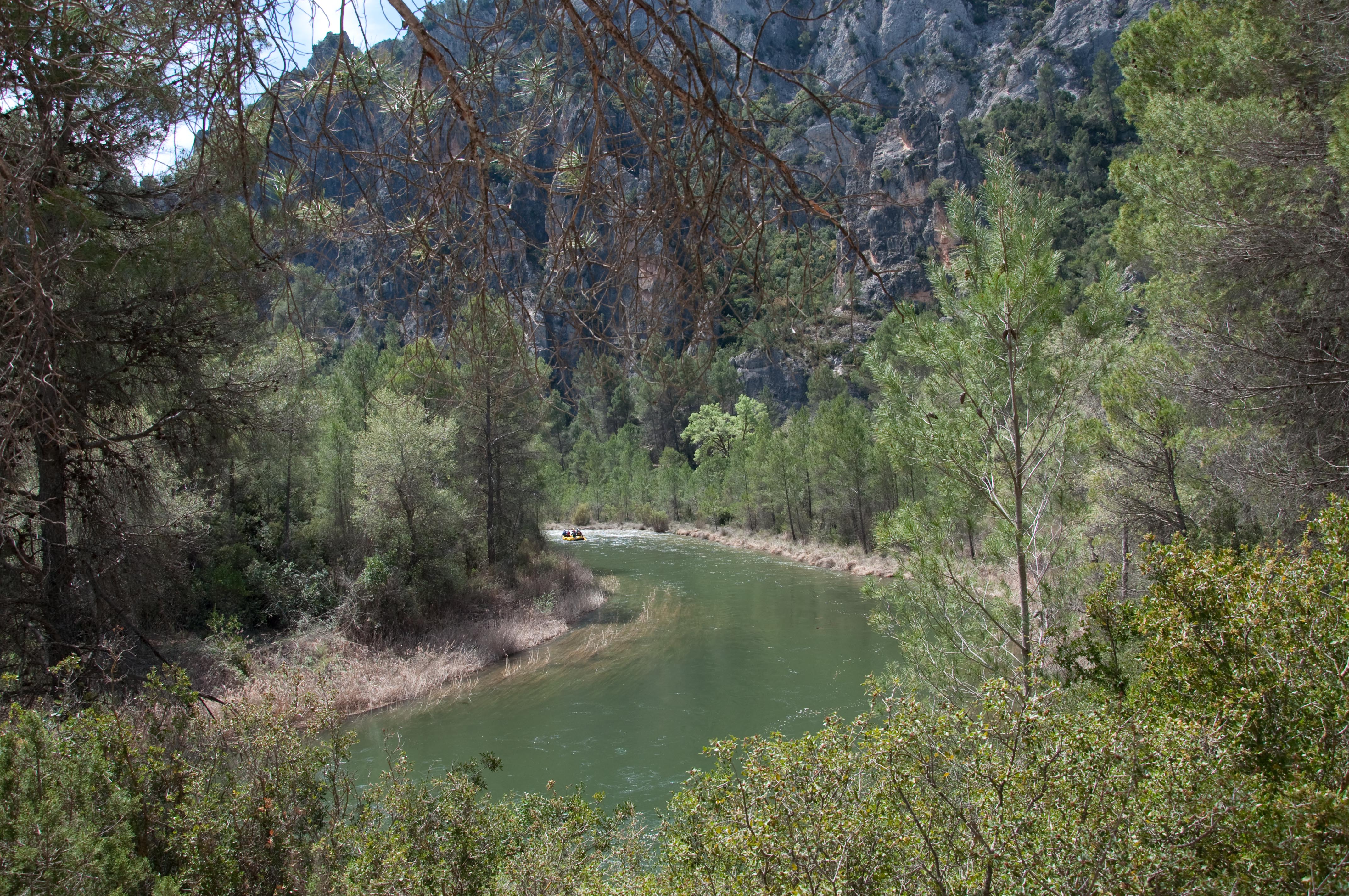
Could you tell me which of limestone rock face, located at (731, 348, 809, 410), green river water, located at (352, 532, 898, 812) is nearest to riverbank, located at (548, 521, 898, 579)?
green river water, located at (352, 532, 898, 812)

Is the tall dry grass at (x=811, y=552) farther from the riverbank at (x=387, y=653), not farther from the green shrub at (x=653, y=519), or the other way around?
the riverbank at (x=387, y=653)

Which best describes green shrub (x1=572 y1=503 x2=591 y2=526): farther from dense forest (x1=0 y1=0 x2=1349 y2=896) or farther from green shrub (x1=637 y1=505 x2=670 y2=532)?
dense forest (x1=0 y1=0 x2=1349 y2=896)

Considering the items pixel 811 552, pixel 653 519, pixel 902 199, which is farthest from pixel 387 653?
pixel 653 519

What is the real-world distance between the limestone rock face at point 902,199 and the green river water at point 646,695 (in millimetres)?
4655

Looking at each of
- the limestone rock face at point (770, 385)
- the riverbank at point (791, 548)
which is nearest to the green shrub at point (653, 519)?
the riverbank at point (791, 548)

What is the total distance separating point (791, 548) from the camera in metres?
28.2

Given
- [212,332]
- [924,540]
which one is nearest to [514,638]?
[212,332]

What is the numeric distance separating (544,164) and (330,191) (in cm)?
92

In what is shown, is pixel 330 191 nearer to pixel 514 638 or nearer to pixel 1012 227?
pixel 1012 227

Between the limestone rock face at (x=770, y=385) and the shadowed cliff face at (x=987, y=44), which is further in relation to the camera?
the shadowed cliff face at (x=987, y=44)

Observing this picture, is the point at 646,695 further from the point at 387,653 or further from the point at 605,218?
the point at 605,218

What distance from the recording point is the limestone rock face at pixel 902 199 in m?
1.99

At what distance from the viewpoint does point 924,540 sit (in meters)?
5.45

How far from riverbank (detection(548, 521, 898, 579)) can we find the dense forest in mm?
10167
